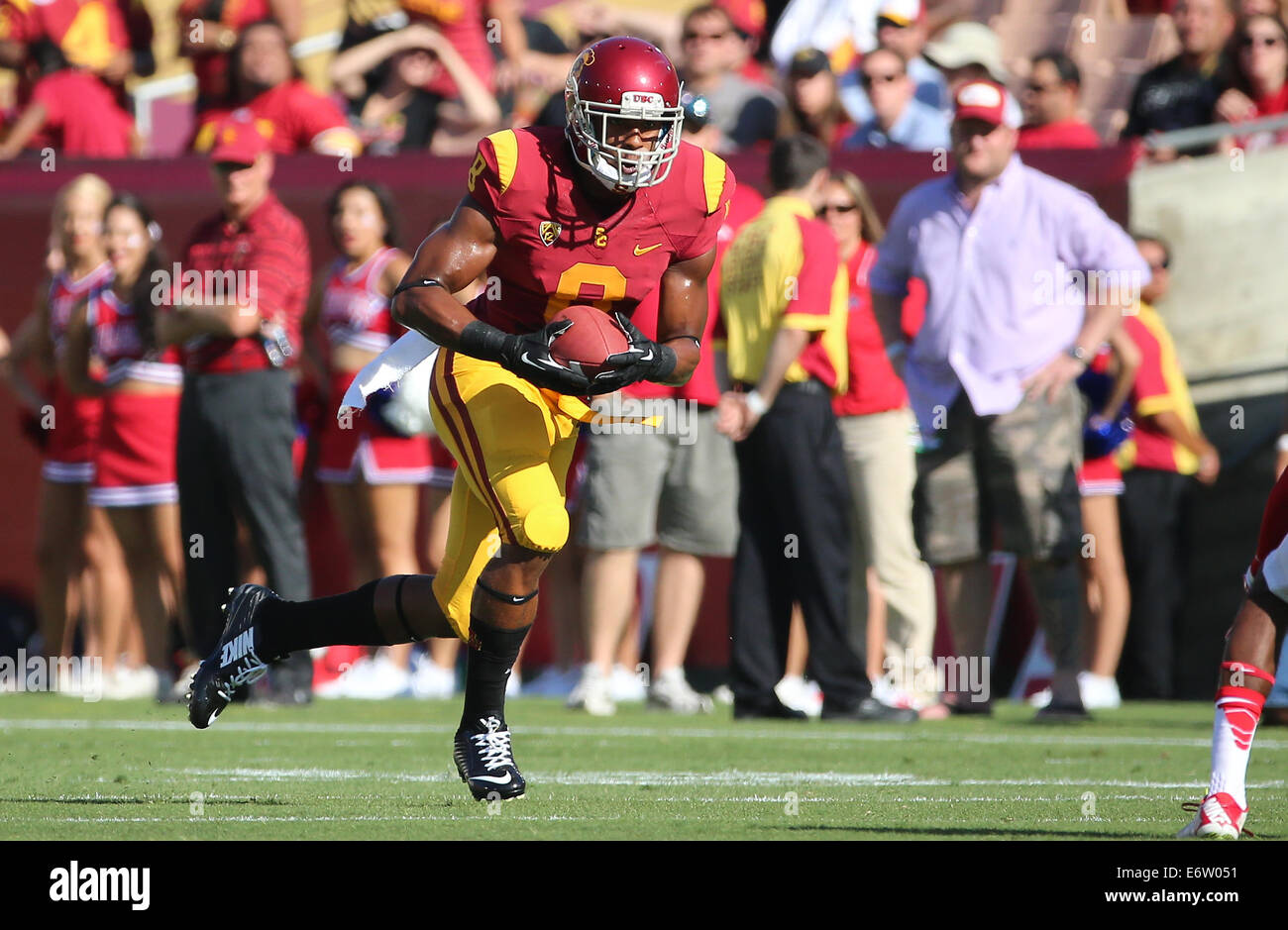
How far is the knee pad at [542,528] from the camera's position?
17.3ft

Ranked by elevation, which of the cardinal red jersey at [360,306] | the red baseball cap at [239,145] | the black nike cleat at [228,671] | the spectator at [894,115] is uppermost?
the spectator at [894,115]

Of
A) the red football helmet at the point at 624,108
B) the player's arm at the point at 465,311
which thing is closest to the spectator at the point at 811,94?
the red football helmet at the point at 624,108

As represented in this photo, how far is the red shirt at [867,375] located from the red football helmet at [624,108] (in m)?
3.86

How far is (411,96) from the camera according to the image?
39.6 ft

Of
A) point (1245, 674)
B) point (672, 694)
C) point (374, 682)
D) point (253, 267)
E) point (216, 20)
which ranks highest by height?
point (216, 20)

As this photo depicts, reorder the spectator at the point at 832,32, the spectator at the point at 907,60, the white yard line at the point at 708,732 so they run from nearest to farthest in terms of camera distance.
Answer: the white yard line at the point at 708,732 < the spectator at the point at 907,60 < the spectator at the point at 832,32

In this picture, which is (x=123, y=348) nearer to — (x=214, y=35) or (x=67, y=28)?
(x=214, y=35)

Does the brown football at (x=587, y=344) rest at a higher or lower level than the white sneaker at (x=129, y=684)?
higher

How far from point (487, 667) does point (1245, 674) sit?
78.9 inches

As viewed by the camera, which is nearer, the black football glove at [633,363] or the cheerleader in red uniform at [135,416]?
the black football glove at [633,363]

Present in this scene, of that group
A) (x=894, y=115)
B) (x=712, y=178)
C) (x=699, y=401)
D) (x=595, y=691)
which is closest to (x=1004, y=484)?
(x=699, y=401)

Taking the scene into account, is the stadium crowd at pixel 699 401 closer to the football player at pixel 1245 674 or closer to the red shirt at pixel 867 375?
the red shirt at pixel 867 375
